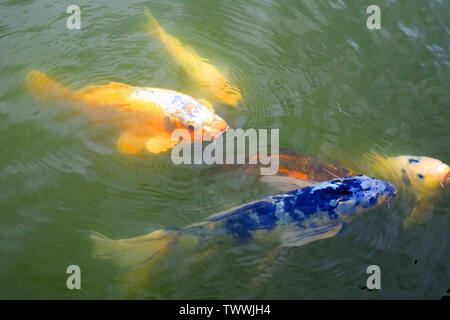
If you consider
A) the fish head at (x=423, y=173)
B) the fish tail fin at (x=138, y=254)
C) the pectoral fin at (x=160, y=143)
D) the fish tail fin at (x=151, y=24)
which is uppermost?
the fish tail fin at (x=151, y=24)

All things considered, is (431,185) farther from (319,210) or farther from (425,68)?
(425,68)

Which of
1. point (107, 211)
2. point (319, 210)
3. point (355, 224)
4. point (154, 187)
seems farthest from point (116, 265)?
point (355, 224)

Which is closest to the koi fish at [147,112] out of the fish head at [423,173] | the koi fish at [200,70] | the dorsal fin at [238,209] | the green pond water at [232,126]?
the green pond water at [232,126]

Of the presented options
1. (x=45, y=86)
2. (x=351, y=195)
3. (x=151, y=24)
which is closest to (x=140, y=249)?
(x=351, y=195)

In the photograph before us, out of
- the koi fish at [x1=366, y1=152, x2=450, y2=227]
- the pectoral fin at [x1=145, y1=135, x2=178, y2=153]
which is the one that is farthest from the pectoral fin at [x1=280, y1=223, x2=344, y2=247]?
the pectoral fin at [x1=145, y1=135, x2=178, y2=153]

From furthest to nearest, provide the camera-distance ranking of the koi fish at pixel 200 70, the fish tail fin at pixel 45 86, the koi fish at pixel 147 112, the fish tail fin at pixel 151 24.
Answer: the fish tail fin at pixel 151 24, the koi fish at pixel 200 70, the fish tail fin at pixel 45 86, the koi fish at pixel 147 112

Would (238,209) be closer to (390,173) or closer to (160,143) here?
(160,143)

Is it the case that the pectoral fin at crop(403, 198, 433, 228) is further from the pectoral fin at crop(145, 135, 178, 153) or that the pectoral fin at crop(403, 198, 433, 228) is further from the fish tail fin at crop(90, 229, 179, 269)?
the pectoral fin at crop(145, 135, 178, 153)

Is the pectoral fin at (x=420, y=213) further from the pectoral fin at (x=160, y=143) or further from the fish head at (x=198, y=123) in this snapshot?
the pectoral fin at (x=160, y=143)

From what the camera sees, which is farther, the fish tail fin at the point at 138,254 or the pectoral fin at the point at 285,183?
the pectoral fin at the point at 285,183
